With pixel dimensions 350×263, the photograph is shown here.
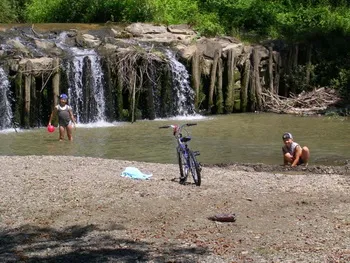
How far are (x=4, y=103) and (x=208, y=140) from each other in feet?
22.5

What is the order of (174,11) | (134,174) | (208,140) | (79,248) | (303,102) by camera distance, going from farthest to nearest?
(174,11) → (303,102) → (208,140) → (134,174) → (79,248)

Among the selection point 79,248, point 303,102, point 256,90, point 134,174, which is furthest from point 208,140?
point 79,248

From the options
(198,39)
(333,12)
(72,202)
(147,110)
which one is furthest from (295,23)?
(72,202)

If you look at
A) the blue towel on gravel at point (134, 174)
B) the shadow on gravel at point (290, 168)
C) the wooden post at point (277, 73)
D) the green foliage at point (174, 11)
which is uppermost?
the green foliage at point (174, 11)

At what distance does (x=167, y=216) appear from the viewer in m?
9.24

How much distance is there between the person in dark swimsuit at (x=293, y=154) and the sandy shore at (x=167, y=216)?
91cm

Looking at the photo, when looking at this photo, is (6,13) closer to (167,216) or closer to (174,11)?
(174,11)

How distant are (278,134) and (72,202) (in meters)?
10.4

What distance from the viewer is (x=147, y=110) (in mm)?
23234

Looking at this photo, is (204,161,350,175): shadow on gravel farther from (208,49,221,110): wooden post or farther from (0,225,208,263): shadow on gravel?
(208,49,221,110): wooden post

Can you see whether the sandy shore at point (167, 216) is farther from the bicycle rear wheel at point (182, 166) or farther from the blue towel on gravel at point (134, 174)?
the blue towel on gravel at point (134, 174)

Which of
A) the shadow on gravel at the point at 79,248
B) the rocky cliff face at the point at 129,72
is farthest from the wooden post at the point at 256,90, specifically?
the shadow on gravel at the point at 79,248

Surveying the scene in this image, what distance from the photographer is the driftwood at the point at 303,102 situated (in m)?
24.8

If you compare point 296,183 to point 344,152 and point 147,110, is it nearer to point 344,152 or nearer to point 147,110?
point 344,152
